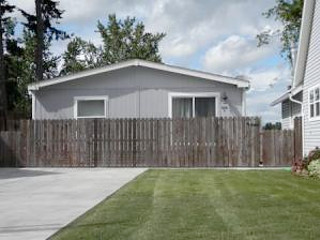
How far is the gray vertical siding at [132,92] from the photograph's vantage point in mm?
23203

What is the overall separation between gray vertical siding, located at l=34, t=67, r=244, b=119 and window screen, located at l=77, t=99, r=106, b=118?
0.93 feet

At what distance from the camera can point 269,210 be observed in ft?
31.9

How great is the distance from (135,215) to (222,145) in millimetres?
12420

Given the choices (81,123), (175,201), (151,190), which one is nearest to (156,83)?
(81,123)

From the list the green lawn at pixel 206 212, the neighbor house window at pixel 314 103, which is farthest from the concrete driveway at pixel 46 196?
the neighbor house window at pixel 314 103

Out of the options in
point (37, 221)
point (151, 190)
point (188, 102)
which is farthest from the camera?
point (188, 102)

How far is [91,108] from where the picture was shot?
78.0ft

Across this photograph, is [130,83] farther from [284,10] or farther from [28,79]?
[28,79]

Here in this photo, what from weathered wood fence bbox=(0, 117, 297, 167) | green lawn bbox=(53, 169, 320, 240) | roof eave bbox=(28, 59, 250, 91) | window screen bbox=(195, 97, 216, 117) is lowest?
green lawn bbox=(53, 169, 320, 240)

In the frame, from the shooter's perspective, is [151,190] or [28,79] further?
[28,79]

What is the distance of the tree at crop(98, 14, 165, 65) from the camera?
2180 inches

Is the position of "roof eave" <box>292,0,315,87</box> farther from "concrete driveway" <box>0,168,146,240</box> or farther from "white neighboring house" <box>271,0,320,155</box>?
"concrete driveway" <box>0,168,146,240</box>

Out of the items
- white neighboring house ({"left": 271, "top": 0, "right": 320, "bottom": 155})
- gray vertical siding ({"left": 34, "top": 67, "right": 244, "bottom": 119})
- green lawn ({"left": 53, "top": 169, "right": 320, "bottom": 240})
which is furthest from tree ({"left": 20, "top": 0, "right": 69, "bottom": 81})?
green lawn ({"left": 53, "top": 169, "right": 320, "bottom": 240})

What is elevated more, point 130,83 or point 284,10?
point 284,10
